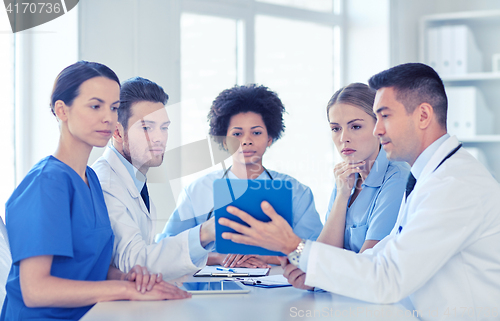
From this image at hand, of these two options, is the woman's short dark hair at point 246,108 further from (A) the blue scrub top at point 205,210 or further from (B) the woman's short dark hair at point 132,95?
(B) the woman's short dark hair at point 132,95

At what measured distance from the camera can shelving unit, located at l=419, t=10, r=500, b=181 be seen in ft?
10.1

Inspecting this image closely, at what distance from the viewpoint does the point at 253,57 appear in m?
3.08

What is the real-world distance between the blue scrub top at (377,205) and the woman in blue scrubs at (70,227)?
0.77 metres

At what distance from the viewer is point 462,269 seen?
1077 mm

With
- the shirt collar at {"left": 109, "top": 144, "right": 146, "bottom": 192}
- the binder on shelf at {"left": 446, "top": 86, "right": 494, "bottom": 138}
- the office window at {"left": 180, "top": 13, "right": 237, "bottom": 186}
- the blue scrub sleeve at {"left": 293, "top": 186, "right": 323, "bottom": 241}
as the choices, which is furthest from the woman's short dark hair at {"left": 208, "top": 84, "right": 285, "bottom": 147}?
the binder on shelf at {"left": 446, "top": 86, "right": 494, "bottom": 138}

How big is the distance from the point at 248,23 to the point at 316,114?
914 mm

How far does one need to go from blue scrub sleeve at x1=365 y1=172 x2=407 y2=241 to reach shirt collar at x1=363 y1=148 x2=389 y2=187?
0.03 metres

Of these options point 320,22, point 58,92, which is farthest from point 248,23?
point 58,92

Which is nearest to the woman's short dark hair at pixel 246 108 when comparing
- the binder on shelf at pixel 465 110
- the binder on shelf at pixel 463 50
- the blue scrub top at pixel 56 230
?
the blue scrub top at pixel 56 230

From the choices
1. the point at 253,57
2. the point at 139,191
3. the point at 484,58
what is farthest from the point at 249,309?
the point at 484,58

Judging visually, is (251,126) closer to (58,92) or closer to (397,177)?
(397,177)

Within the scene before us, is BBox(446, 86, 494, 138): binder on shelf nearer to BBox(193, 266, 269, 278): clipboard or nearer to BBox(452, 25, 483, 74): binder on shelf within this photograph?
BBox(452, 25, 483, 74): binder on shelf

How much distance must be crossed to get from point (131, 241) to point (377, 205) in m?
0.89

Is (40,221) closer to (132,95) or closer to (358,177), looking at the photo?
(132,95)
